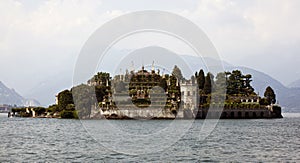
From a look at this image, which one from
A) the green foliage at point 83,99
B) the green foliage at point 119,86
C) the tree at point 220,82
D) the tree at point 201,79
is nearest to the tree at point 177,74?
the tree at point 201,79

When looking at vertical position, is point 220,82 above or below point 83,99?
above

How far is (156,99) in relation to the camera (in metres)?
88.5

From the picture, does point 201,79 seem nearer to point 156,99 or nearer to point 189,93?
point 189,93

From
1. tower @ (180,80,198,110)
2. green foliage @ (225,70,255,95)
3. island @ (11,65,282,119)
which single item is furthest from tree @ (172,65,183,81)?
green foliage @ (225,70,255,95)

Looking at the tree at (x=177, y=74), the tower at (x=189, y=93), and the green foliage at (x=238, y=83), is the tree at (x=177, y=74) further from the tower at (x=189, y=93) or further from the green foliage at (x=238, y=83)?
the green foliage at (x=238, y=83)

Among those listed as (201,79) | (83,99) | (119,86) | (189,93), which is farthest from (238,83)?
(83,99)

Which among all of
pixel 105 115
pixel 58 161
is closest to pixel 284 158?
pixel 58 161

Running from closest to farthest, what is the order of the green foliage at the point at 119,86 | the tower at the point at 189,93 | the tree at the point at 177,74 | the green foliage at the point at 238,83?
the green foliage at the point at 119,86, the tower at the point at 189,93, the tree at the point at 177,74, the green foliage at the point at 238,83

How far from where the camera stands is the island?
277 feet

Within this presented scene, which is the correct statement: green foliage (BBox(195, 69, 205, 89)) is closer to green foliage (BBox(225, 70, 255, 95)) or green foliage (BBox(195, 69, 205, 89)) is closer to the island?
the island

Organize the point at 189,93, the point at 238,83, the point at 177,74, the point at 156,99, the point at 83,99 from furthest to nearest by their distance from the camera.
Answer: the point at 238,83, the point at 177,74, the point at 189,93, the point at 156,99, the point at 83,99

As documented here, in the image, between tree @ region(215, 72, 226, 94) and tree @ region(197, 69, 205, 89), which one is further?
tree @ region(215, 72, 226, 94)

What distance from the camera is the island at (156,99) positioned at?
8431 cm

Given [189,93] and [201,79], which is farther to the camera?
[201,79]
